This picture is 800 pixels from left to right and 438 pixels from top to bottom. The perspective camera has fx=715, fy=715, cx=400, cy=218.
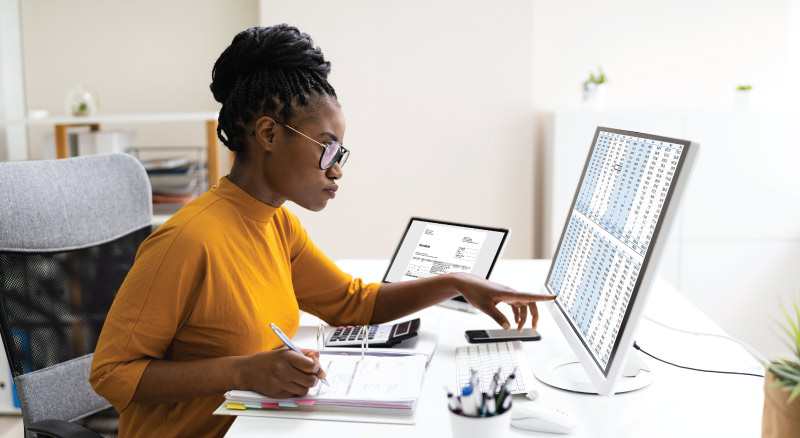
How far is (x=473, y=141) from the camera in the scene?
3068 millimetres

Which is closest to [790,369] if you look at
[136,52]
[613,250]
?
[613,250]

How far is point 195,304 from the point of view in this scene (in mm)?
1165

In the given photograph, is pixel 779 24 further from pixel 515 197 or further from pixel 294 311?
A: pixel 294 311

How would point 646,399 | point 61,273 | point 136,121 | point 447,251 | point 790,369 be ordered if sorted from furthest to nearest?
point 136,121 < point 447,251 < point 61,273 < point 646,399 < point 790,369

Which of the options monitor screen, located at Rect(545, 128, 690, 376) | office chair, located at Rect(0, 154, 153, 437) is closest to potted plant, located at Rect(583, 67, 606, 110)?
monitor screen, located at Rect(545, 128, 690, 376)

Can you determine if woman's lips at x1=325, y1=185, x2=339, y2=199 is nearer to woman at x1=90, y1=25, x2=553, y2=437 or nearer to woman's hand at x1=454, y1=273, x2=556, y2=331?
woman at x1=90, y1=25, x2=553, y2=437

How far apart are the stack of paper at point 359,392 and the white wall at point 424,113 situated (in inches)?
74.5

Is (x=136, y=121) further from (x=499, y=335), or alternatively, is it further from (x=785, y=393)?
(x=785, y=393)

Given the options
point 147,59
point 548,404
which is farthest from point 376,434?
point 147,59

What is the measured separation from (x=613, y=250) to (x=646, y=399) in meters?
0.25

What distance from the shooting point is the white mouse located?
104 cm

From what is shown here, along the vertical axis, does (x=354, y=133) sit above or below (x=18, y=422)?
above

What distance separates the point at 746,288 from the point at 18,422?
2.93 metres

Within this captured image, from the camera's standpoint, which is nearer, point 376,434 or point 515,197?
point 376,434
